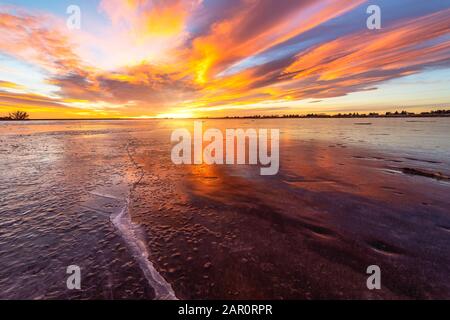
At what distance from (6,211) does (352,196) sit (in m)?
11.2

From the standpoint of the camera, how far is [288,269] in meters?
3.70

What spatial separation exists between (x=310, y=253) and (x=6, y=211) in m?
8.55

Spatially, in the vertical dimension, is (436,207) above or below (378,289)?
above

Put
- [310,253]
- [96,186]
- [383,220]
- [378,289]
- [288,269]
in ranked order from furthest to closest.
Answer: [96,186] < [383,220] < [310,253] < [288,269] < [378,289]

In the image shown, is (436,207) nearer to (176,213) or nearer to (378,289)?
(378,289)

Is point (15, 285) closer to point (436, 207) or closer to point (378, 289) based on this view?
point (378, 289)

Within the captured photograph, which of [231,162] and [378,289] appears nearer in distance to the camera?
[378,289]

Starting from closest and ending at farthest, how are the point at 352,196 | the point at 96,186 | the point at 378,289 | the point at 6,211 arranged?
the point at 378,289
the point at 6,211
the point at 352,196
the point at 96,186

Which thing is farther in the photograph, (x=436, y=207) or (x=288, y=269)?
(x=436, y=207)

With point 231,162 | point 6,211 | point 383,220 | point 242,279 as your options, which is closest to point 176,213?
point 242,279
